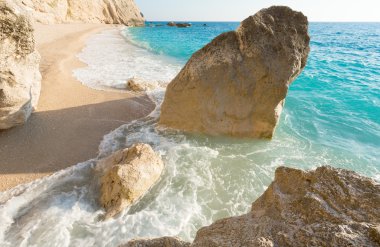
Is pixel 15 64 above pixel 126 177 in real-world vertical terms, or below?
above

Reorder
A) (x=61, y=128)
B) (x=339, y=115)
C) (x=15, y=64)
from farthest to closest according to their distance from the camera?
(x=339, y=115)
(x=61, y=128)
(x=15, y=64)

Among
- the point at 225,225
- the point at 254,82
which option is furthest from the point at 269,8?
the point at 225,225

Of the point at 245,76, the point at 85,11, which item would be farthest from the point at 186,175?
the point at 85,11

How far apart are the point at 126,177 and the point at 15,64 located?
4055mm

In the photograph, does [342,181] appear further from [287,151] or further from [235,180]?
[287,151]

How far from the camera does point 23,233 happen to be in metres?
3.54

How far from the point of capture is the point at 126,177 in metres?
4.11

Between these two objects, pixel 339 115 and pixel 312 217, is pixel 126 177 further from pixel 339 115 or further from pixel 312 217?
pixel 339 115

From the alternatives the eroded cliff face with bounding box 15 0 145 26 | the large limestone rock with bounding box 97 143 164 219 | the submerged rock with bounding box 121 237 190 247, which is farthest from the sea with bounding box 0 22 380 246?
the eroded cliff face with bounding box 15 0 145 26

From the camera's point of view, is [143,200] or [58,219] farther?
[143,200]

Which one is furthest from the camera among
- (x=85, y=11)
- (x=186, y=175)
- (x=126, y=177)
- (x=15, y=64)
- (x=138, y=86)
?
(x=85, y=11)

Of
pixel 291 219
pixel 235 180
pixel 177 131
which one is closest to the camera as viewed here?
pixel 291 219

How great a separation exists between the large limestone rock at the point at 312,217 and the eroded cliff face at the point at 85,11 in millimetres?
17383

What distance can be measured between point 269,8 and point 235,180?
4264 mm
